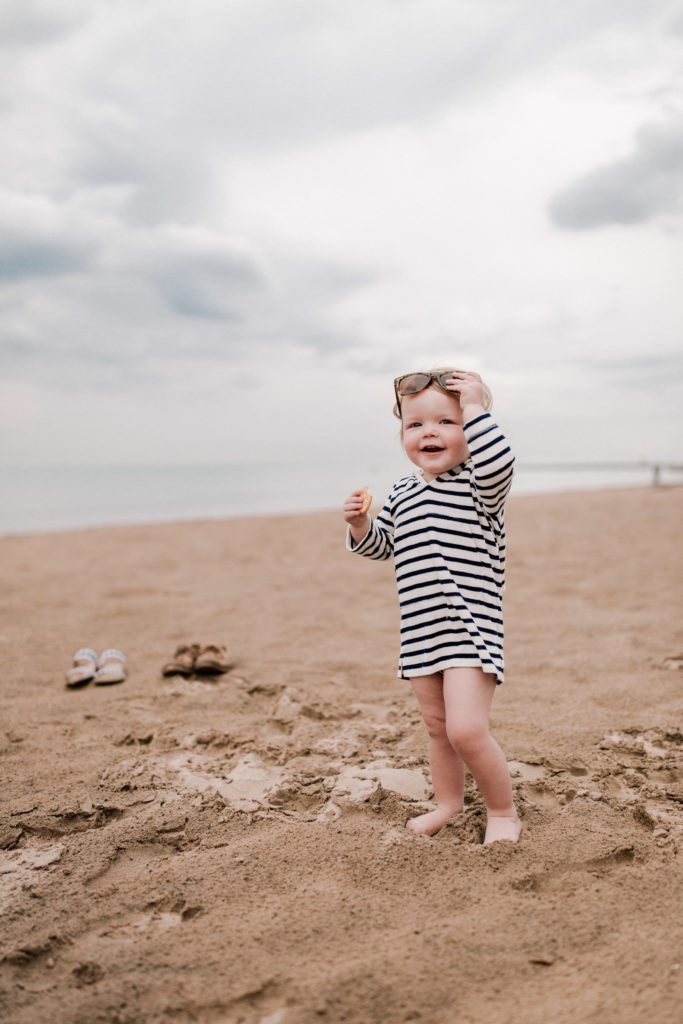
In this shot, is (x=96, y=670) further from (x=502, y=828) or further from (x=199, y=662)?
(x=502, y=828)

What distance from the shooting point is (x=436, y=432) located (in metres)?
2.13

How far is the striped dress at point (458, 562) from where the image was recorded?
1.99m

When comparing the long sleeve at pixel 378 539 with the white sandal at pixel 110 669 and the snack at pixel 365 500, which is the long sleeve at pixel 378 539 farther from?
the white sandal at pixel 110 669

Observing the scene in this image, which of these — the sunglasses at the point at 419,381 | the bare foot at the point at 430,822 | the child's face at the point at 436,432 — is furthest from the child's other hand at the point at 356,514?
the bare foot at the point at 430,822

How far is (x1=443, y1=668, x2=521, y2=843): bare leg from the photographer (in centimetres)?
196

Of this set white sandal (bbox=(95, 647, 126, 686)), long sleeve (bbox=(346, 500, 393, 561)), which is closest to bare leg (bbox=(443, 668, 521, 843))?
long sleeve (bbox=(346, 500, 393, 561))

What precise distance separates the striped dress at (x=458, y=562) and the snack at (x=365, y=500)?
84 mm

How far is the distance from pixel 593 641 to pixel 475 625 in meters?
2.37

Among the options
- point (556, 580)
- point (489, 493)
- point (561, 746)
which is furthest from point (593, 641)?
point (489, 493)

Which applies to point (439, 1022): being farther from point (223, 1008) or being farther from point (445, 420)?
point (445, 420)

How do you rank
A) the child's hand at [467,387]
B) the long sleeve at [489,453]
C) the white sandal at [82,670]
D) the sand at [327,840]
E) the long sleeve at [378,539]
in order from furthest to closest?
the white sandal at [82,670] → the long sleeve at [378,539] → the child's hand at [467,387] → the long sleeve at [489,453] → the sand at [327,840]

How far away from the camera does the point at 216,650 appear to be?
3834 millimetres

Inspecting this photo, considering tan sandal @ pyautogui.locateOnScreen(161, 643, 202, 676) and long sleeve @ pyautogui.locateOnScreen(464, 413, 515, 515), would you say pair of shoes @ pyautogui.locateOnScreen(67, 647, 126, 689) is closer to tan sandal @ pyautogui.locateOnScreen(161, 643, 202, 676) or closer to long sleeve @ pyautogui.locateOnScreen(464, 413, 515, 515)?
tan sandal @ pyautogui.locateOnScreen(161, 643, 202, 676)

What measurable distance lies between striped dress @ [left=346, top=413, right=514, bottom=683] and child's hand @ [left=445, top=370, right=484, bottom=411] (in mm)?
79
